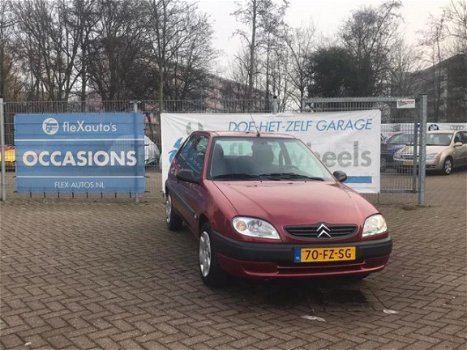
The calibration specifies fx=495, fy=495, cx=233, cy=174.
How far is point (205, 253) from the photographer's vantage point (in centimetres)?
524

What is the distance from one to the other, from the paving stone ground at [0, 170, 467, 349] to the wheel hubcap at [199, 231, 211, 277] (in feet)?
0.63

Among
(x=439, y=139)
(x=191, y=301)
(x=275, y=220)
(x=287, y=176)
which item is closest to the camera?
(x=275, y=220)

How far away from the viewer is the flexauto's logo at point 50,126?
34.8 feet

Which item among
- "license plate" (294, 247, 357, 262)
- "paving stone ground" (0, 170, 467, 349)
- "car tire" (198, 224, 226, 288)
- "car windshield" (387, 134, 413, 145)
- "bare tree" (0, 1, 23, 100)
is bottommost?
"paving stone ground" (0, 170, 467, 349)

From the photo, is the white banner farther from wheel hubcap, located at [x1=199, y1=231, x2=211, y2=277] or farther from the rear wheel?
the rear wheel

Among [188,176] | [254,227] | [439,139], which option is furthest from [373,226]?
[439,139]

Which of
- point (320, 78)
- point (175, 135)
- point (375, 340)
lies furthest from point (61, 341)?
point (320, 78)

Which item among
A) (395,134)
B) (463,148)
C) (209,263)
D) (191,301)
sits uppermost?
(395,134)

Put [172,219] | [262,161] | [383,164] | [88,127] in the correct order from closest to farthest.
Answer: [262,161] → [172,219] → [88,127] → [383,164]

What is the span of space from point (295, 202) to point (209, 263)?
1082 millimetres

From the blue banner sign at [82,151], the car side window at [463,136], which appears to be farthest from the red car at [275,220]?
the car side window at [463,136]

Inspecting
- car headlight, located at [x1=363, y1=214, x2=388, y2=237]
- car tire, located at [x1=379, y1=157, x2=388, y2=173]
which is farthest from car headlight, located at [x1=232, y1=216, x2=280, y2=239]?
car tire, located at [x1=379, y1=157, x2=388, y2=173]

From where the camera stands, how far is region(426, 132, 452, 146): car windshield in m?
20.2

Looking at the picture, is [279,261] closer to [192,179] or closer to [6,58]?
[192,179]
